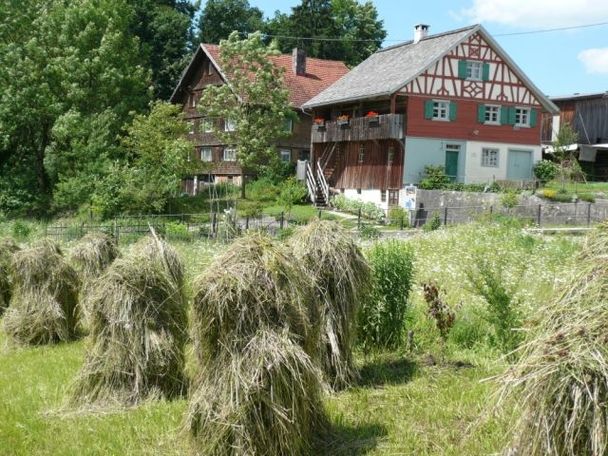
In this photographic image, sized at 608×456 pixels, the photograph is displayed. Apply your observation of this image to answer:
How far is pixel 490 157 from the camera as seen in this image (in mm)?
39938

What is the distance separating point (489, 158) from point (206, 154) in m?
20.8

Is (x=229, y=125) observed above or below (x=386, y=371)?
above

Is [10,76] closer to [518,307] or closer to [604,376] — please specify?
[518,307]

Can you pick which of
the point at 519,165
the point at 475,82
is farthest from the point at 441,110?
the point at 519,165

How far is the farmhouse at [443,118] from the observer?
3800 cm

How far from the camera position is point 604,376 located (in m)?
3.33

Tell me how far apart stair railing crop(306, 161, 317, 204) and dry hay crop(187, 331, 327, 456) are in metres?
36.2

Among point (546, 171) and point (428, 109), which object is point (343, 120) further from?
point (546, 171)

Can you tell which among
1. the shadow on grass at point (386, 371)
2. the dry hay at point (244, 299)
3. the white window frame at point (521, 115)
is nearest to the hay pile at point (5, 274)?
the shadow on grass at point (386, 371)

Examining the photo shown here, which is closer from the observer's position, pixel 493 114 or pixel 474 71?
pixel 474 71

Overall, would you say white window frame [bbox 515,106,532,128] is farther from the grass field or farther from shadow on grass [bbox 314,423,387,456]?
shadow on grass [bbox 314,423,387,456]

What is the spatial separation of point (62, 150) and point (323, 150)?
15.2 m

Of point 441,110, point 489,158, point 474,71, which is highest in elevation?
point 474,71

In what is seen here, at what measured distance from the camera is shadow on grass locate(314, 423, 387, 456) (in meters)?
5.90
